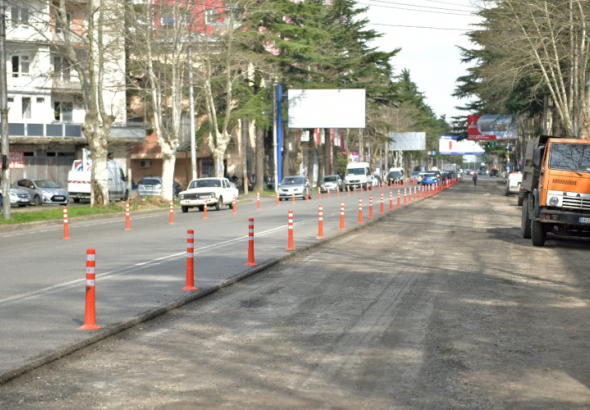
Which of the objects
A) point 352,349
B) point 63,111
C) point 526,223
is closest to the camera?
point 352,349

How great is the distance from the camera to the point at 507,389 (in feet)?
22.6

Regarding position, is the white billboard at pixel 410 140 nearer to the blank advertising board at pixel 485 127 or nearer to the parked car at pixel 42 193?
the blank advertising board at pixel 485 127

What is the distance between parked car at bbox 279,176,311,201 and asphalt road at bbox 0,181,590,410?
123ft

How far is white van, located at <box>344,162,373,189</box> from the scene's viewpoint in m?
76.0

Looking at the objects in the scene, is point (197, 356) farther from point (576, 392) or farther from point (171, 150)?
point (171, 150)

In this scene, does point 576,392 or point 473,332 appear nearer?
point 576,392

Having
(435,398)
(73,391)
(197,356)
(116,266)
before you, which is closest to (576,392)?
(435,398)

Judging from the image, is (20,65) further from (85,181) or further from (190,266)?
(190,266)

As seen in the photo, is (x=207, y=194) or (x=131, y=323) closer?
(x=131, y=323)

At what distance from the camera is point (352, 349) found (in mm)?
8438

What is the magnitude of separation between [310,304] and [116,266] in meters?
5.78

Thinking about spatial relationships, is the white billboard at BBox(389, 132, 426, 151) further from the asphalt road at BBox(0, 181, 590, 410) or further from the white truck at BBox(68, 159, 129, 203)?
the asphalt road at BBox(0, 181, 590, 410)

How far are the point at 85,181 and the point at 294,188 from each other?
41.4ft

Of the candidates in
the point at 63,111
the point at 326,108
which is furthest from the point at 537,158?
the point at 326,108
